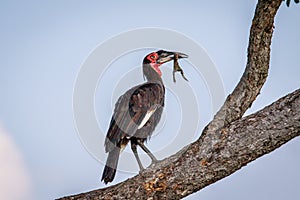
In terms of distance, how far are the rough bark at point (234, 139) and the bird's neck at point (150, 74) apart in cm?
239

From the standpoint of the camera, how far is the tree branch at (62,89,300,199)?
4.30m

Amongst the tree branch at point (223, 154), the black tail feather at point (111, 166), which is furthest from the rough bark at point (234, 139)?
the black tail feather at point (111, 166)

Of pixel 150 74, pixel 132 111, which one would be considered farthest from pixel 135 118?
pixel 150 74

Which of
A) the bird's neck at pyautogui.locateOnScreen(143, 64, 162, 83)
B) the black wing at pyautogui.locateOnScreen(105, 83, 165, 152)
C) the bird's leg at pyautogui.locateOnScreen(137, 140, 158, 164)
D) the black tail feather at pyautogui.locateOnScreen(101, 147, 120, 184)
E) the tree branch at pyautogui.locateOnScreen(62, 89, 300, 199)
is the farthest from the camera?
the bird's neck at pyautogui.locateOnScreen(143, 64, 162, 83)

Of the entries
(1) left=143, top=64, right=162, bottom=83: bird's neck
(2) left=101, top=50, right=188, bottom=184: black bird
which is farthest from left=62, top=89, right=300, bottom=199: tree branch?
(1) left=143, top=64, right=162, bottom=83: bird's neck

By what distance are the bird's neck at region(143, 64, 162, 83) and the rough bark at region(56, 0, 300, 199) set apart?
94.3 inches

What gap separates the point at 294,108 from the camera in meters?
4.29

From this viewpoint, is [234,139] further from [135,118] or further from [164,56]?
[164,56]

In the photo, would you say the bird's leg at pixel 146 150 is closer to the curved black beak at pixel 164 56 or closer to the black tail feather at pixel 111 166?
the black tail feather at pixel 111 166

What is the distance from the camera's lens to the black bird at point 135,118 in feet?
19.6

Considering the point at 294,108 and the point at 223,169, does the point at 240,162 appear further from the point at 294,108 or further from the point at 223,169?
the point at 294,108

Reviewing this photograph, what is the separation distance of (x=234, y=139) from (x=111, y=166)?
1.72 m

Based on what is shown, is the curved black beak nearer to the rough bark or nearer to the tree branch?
the rough bark

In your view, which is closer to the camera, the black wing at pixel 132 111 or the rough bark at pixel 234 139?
the rough bark at pixel 234 139
